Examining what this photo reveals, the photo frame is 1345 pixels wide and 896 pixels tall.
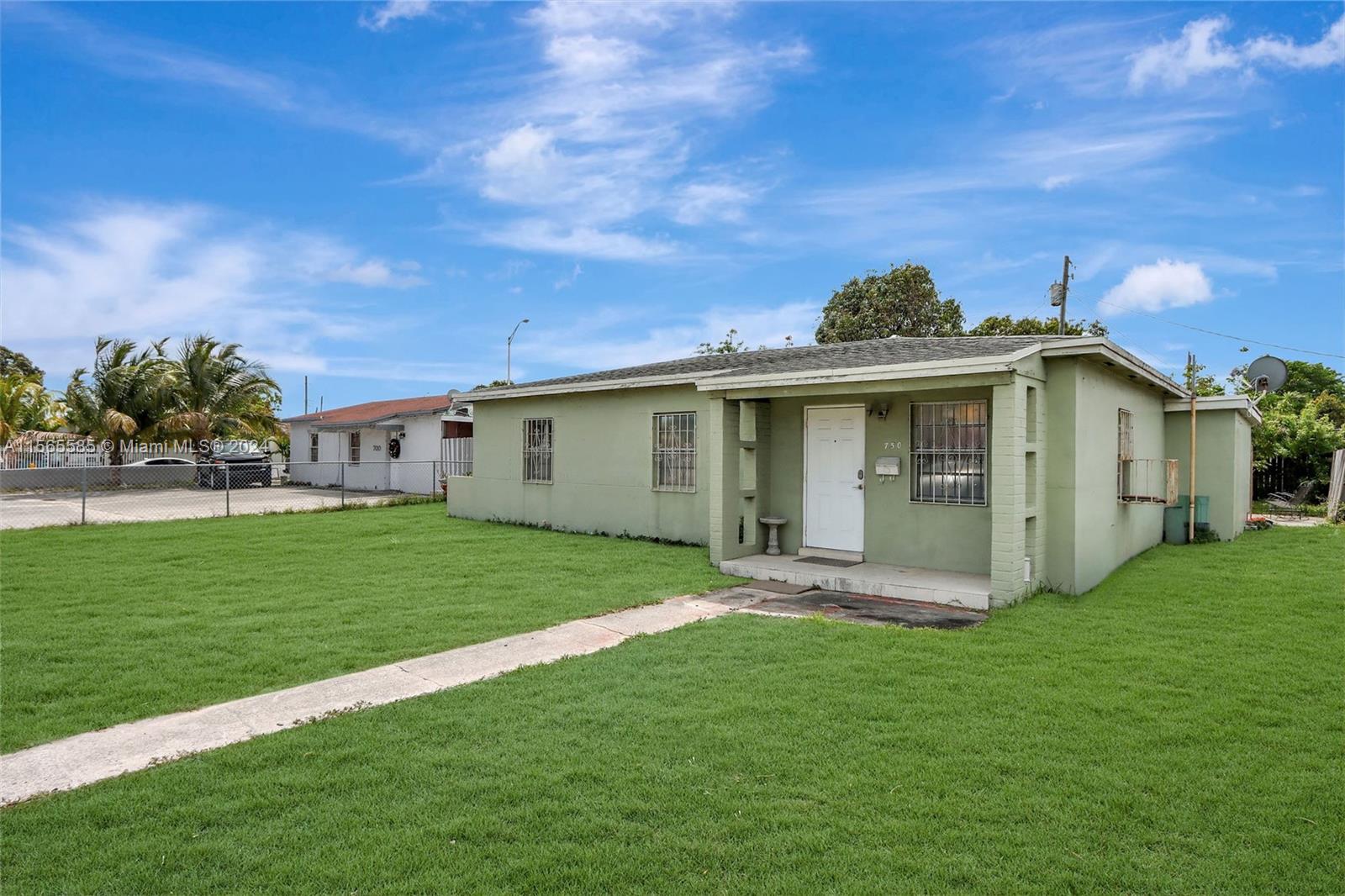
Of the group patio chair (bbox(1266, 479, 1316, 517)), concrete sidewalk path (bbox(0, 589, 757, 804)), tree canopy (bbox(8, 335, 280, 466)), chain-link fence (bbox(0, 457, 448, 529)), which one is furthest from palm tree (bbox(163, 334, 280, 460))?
patio chair (bbox(1266, 479, 1316, 517))

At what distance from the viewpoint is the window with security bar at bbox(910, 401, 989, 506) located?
8.69m

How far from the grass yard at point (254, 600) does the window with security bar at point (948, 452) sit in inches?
111

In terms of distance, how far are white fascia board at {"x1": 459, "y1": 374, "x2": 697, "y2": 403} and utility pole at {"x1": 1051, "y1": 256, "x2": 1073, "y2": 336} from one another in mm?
16899

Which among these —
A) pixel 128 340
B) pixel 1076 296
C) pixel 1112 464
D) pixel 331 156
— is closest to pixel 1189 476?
pixel 1112 464

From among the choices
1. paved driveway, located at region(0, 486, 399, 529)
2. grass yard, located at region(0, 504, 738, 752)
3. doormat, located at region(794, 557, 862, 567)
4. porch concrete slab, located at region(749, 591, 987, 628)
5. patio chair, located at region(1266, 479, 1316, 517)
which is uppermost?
patio chair, located at region(1266, 479, 1316, 517)

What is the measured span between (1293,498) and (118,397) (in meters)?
35.4

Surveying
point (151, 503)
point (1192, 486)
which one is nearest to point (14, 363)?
point (151, 503)

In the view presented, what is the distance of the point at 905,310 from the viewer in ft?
95.7

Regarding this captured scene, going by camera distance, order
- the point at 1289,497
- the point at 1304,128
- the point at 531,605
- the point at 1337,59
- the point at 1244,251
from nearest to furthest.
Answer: the point at 531,605 → the point at 1337,59 → the point at 1304,128 → the point at 1244,251 → the point at 1289,497

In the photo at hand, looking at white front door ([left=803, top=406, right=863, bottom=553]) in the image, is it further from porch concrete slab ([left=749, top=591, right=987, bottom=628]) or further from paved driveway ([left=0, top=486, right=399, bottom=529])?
paved driveway ([left=0, top=486, right=399, bottom=529])

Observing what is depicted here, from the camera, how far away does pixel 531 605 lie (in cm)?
746

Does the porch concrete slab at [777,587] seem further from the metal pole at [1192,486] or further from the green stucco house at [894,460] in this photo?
the metal pole at [1192,486]

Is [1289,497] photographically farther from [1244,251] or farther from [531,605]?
[531,605]

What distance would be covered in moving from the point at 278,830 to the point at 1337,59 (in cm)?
1498
